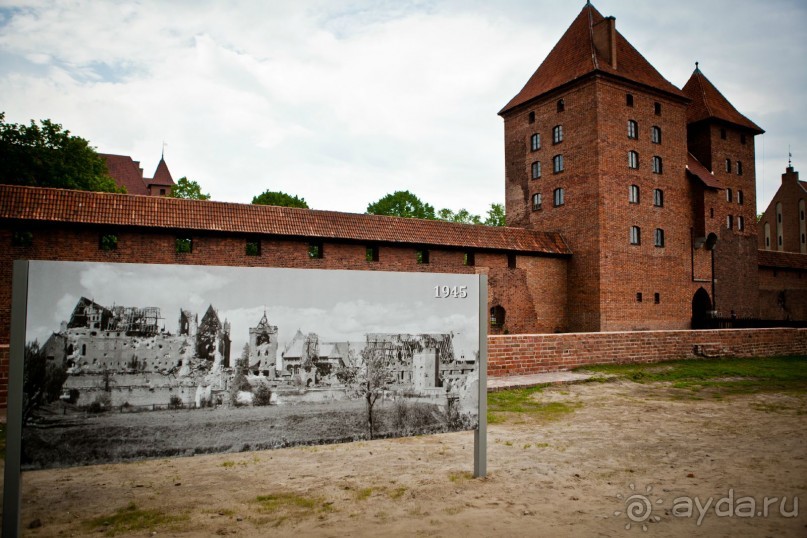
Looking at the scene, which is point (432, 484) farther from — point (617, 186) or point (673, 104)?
point (673, 104)

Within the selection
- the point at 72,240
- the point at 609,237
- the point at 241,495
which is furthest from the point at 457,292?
the point at 609,237

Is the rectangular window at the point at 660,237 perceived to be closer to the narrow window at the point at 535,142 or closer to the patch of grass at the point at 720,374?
the narrow window at the point at 535,142

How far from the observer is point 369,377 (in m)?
4.26

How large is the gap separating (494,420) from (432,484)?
3102 mm

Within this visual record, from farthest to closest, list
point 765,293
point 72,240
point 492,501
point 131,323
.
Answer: point 765,293 → point 72,240 → point 492,501 → point 131,323

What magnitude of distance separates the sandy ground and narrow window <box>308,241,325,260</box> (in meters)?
13.2

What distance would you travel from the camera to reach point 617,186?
2381 centimetres

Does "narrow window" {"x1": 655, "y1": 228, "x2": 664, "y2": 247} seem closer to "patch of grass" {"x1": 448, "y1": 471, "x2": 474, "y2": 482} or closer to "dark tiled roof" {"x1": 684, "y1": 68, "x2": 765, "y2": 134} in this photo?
"dark tiled roof" {"x1": 684, "y1": 68, "x2": 765, "y2": 134}

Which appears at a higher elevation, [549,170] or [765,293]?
[549,170]

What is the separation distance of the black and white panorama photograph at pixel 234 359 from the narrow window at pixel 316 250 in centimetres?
1515

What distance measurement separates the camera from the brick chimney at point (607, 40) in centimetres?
2450

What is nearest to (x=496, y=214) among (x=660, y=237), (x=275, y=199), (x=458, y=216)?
(x=458, y=216)

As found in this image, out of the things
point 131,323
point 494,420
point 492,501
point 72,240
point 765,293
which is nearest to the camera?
point 131,323

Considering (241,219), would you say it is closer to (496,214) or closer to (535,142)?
(535,142)
